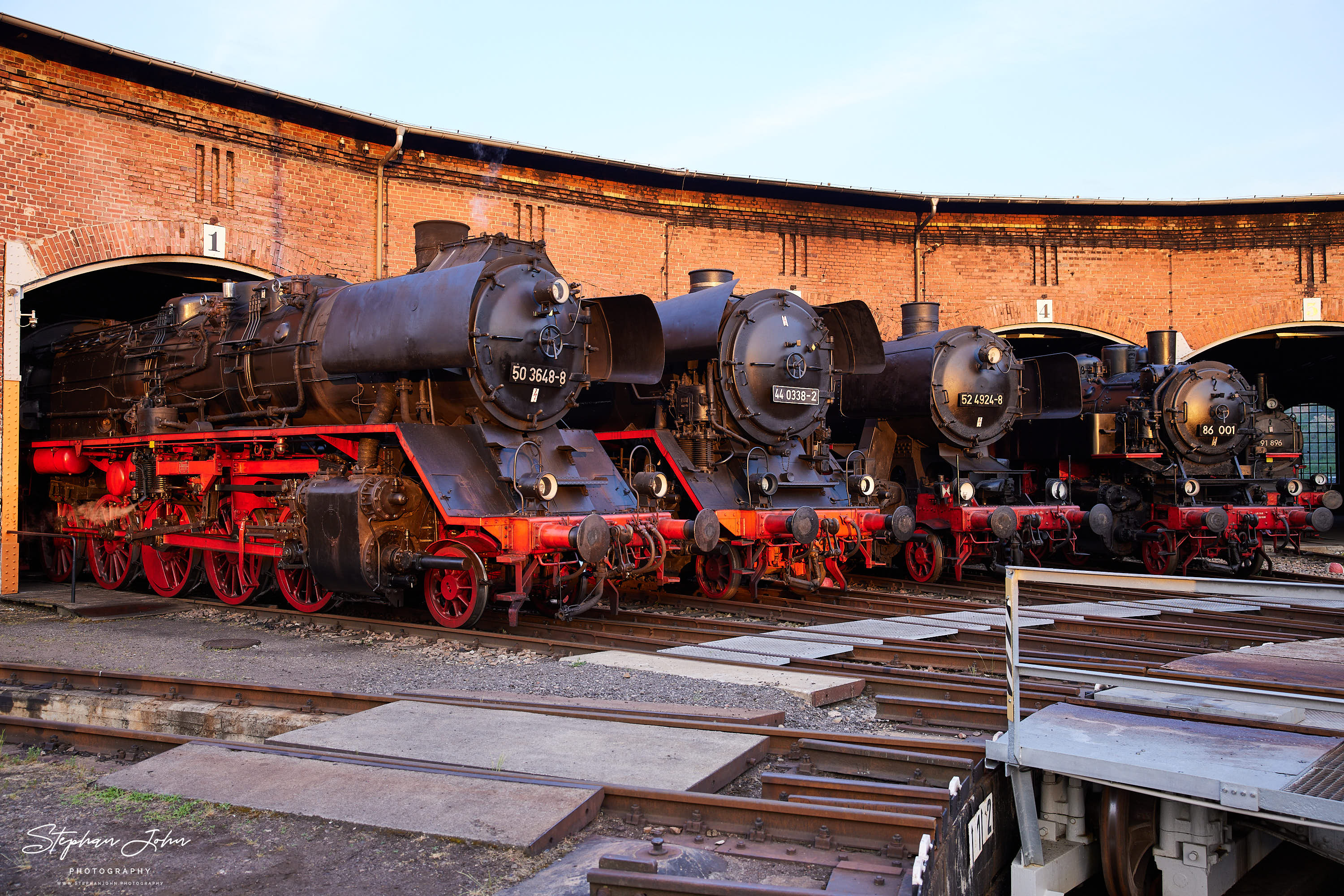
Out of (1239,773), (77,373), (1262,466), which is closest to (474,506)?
(1239,773)

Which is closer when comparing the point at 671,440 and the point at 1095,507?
the point at 671,440

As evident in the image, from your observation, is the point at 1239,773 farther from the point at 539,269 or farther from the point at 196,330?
the point at 196,330

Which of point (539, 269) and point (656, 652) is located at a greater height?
point (539, 269)

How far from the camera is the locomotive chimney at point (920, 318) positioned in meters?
12.2

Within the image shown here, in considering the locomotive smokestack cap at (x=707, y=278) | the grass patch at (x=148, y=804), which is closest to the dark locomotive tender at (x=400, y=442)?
the locomotive smokestack cap at (x=707, y=278)

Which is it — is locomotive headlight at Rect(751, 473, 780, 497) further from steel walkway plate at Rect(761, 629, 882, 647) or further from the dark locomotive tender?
steel walkway plate at Rect(761, 629, 882, 647)

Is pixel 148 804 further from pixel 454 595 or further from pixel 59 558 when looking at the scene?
pixel 59 558

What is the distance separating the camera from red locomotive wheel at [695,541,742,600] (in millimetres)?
9539

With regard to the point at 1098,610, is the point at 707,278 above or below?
above

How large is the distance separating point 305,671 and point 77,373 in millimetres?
7634

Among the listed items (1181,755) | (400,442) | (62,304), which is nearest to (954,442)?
(400,442)

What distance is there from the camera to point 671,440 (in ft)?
31.6

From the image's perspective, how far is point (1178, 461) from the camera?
12.9 meters

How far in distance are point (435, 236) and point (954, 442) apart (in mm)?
6017
